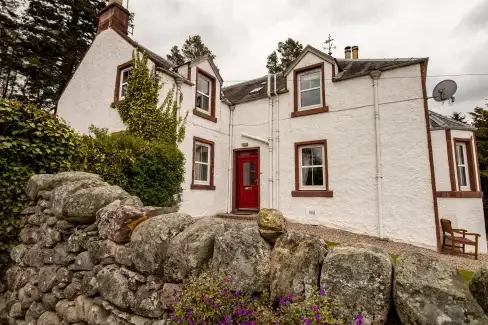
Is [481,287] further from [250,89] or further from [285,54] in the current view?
[285,54]

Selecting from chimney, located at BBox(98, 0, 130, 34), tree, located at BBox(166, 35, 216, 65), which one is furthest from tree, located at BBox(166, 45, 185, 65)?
chimney, located at BBox(98, 0, 130, 34)

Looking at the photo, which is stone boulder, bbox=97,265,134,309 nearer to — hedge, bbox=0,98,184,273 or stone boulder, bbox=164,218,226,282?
stone boulder, bbox=164,218,226,282

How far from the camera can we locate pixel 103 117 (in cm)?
990

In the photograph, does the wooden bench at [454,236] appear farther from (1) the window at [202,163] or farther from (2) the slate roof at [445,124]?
(1) the window at [202,163]

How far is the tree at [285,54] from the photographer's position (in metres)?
21.4

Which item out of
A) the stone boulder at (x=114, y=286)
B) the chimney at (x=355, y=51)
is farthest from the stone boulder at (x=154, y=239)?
the chimney at (x=355, y=51)

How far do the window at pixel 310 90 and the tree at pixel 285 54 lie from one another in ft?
39.9

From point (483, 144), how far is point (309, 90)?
11423 millimetres

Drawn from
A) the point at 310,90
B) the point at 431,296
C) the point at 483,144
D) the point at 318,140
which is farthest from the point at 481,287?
the point at 483,144

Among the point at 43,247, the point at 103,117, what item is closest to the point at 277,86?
the point at 103,117

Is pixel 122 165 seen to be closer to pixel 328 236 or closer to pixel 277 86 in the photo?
pixel 328 236

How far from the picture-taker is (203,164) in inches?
415

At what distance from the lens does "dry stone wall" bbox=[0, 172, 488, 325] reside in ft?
5.08

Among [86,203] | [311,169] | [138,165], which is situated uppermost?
[311,169]
